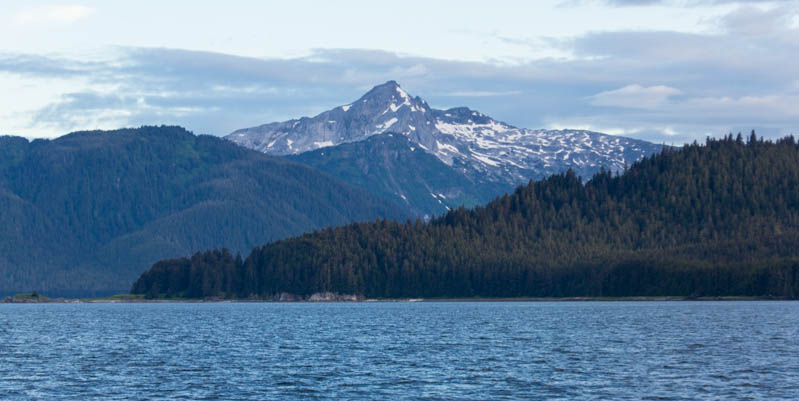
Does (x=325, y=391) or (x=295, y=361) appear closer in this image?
(x=325, y=391)

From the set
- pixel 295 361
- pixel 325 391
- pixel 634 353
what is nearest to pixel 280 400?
pixel 325 391

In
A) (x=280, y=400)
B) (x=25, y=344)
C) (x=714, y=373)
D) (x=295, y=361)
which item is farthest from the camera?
(x=25, y=344)

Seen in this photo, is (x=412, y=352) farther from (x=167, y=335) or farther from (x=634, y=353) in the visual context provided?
(x=167, y=335)

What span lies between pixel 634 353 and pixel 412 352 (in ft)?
81.5

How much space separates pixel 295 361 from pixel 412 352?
15.6 m

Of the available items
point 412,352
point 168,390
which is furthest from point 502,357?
point 168,390

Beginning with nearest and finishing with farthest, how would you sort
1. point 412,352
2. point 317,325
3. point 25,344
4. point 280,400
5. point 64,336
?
point 280,400 → point 412,352 → point 25,344 → point 64,336 → point 317,325

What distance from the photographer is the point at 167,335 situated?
15988 centimetres

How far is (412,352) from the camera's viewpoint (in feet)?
404

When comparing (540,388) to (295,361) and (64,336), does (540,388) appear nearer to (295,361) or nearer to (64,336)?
(295,361)

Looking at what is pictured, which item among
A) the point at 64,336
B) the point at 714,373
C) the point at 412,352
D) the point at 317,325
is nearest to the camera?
the point at 714,373

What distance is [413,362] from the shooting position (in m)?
111

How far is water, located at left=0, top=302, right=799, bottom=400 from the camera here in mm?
87025

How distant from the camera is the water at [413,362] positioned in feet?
286
